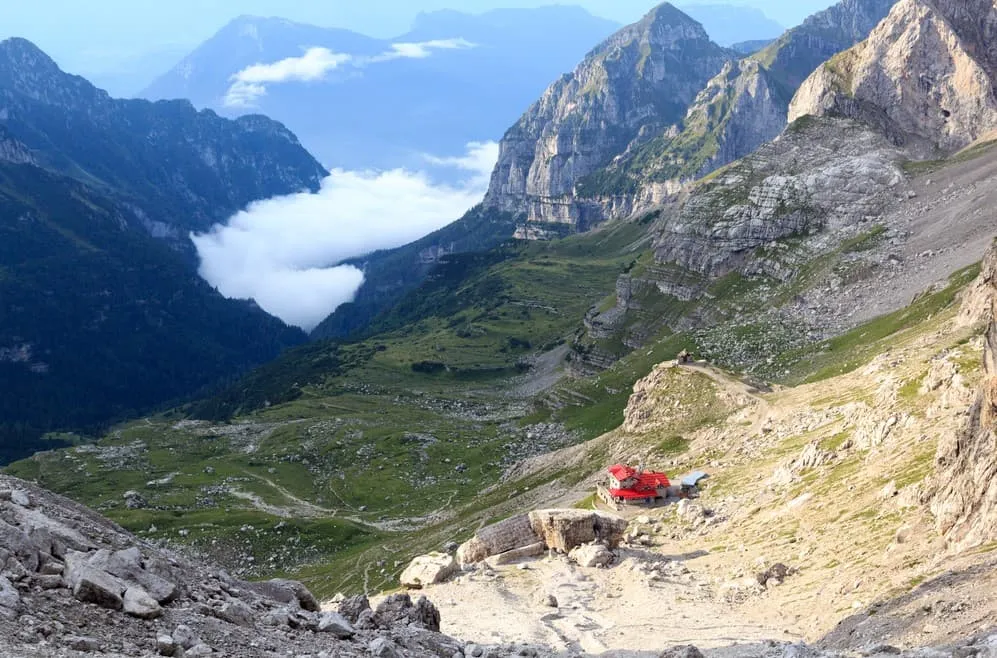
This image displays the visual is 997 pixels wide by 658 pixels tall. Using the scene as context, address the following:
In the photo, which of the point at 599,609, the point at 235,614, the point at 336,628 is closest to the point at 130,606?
the point at 235,614

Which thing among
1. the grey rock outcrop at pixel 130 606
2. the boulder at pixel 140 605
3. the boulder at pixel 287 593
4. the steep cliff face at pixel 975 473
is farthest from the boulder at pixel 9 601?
the steep cliff face at pixel 975 473

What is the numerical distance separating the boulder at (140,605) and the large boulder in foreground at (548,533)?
182ft

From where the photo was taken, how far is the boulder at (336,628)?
36.8 meters

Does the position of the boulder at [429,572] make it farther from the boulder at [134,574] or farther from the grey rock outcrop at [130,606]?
the boulder at [134,574]

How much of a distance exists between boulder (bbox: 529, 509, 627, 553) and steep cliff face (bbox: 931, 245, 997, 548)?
110 feet

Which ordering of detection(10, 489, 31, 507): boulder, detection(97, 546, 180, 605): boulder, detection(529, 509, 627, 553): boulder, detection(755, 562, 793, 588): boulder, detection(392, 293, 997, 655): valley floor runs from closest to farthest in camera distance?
detection(97, 546, 180, 605): boulder → detection(10, 489, 31, 507): boulder → detection(392, 293, 997, 655): valley floor → detection(755, 562, 793, 588): boulder → detection(529, 509, 627, 553): boulder

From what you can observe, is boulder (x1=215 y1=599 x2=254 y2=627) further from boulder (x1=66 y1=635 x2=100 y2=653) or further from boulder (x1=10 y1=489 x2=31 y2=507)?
boulder (x1=10 y1=489 x2=31 y2=507)

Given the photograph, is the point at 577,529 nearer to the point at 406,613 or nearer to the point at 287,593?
the point at 406,613

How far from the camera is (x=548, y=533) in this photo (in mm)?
84625

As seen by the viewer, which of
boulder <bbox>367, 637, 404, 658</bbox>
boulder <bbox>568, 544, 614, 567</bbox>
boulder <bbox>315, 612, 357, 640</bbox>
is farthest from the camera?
boulder <bbox>568, 544, 614, 567</bbox>

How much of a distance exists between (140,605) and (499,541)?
58.4 m

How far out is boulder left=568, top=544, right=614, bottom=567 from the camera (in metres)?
77.2

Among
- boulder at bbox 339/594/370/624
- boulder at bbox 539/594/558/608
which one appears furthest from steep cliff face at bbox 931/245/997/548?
boulder at bbox 339/594/370/624

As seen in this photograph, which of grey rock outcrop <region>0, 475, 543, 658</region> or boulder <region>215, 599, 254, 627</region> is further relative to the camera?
boulder <region>215, 599, 254, 627</region>
